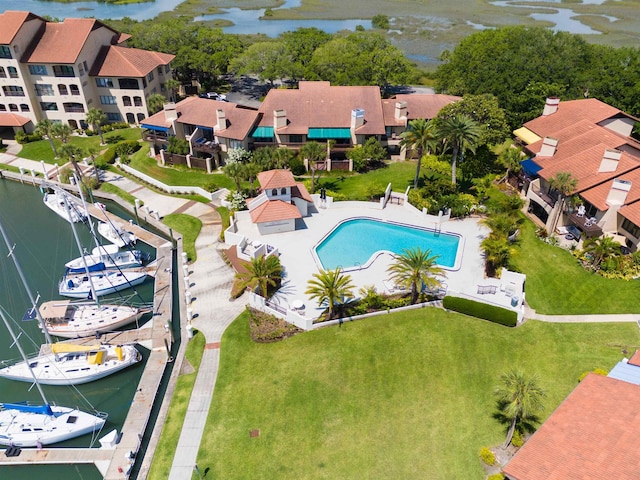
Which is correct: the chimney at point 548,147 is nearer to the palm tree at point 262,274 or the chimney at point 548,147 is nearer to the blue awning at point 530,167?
the blue awning at point 530,167

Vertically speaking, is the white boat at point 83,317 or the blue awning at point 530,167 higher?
the blue awning at point 530,167

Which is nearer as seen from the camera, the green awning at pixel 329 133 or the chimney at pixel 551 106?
the chimney at pixel 551 106

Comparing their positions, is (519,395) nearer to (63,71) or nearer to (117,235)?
(117,235)

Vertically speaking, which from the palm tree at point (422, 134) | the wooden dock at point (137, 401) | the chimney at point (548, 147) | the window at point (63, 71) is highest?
the window at point (63, 71)

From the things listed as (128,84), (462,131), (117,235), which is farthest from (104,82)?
(462,131)

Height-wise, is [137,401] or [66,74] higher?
[66,74]

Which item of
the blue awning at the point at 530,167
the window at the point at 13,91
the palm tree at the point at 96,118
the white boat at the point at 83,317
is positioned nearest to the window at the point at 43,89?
the window at the point at 13,91

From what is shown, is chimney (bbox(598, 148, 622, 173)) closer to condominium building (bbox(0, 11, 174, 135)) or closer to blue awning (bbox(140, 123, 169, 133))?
blue awning (bbox(140, 123, 169, 133))

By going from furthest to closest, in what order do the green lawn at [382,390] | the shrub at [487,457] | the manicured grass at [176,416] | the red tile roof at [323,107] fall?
1. the red tile roof at [323,107]
2. the manicured grass at [176,416]
3. the green lawn at [382,390]
4. the shrub at [487,457]
